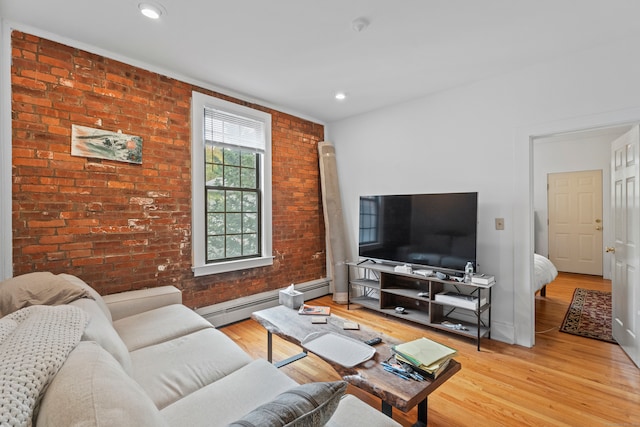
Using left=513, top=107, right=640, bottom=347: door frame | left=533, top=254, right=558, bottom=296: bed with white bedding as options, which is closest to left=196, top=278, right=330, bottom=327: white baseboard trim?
left=513, top=107, right=640, bottom=347: door frame

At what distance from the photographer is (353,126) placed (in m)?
4.23

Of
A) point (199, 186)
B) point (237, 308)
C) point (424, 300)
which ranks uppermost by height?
point (199, 186)

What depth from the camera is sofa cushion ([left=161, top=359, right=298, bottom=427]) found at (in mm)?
1184

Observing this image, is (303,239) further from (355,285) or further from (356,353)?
(356,353)

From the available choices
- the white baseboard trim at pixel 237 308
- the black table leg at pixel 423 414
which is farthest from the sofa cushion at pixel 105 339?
the white baseboard trim at pixel 237 308

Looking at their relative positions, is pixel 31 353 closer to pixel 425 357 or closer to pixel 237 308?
pixel 425 357

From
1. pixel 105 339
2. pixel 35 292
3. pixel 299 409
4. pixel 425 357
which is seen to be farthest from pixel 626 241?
pixel 35 292

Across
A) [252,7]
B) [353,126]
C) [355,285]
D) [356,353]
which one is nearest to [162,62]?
[252,7]

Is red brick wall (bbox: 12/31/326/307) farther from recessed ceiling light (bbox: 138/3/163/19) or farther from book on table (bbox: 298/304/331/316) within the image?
book on table (bbox: 298/304/331/316)

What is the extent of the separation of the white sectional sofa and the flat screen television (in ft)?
7.11

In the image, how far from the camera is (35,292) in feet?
5.55

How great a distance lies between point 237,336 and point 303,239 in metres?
1.62

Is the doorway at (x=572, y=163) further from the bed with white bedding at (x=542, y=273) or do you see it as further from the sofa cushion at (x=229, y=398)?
the sofa cushion at (x=229, y=398)

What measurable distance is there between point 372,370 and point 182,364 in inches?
41.2
